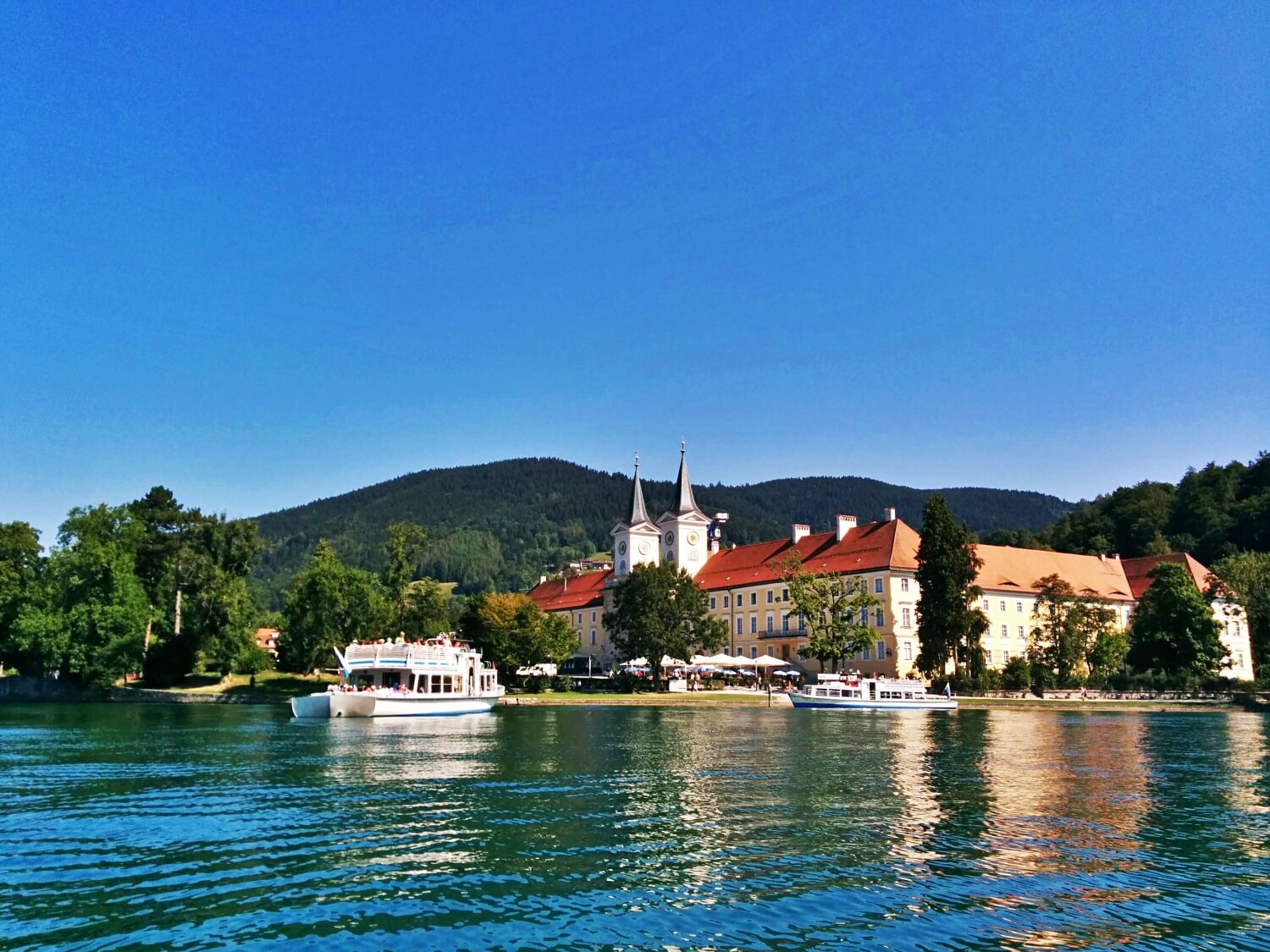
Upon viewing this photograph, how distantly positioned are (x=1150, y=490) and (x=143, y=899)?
160m

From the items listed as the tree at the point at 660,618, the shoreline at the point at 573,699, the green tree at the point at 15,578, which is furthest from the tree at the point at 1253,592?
the green tree at the point at 15,578

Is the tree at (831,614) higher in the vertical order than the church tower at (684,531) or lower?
lower

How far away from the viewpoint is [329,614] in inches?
3334

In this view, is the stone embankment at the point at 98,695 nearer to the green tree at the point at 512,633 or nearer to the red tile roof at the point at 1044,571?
the green tree at the point at 512,633

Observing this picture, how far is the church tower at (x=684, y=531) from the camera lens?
127125 millimetres

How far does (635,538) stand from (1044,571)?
46.8m

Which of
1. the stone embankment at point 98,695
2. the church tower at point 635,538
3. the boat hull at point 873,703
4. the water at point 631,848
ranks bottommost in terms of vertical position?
the boat hull at point 873,703

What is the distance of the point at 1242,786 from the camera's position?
28812 millimetres

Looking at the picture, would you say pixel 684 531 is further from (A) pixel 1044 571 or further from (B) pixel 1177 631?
(B) pixel 1177 631

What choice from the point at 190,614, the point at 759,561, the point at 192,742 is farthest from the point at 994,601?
the point at 192,742

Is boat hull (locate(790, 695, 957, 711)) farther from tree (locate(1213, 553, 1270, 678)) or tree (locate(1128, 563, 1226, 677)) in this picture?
tree (locate(1213, 553, 1270, 678))

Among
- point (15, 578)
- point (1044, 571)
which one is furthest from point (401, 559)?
point (1044, 571)

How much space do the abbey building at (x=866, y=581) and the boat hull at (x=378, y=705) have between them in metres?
35.1

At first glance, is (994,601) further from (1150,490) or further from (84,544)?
(84,544)
